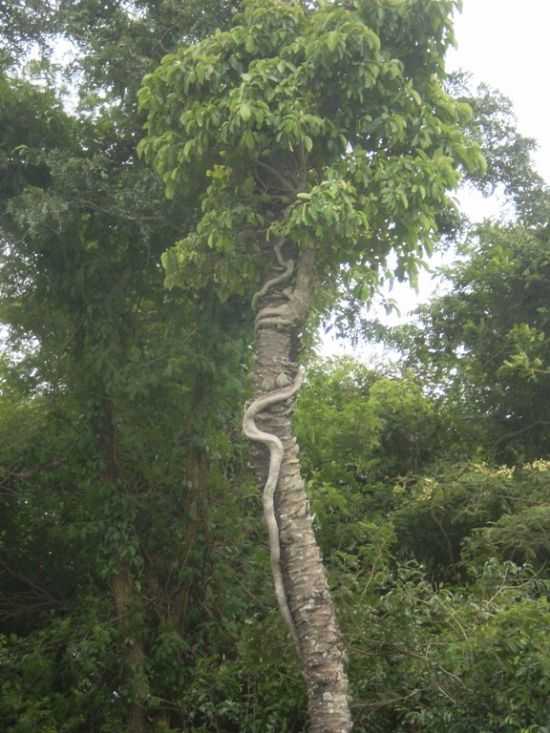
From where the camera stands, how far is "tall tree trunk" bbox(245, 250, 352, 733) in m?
5.20

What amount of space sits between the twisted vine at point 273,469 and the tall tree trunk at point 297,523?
3cm

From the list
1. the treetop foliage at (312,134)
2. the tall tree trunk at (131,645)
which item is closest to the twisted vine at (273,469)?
the treetop foliage at (312,134)

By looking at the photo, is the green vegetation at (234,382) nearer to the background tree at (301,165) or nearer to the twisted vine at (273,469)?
the background tree at (301,165)

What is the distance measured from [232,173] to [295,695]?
2.96 meters

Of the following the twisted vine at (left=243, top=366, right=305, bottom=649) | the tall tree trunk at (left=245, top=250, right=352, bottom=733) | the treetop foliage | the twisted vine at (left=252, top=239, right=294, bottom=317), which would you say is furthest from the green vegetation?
the twisted vine at (left=243, top=366, right=305, bottom=649)

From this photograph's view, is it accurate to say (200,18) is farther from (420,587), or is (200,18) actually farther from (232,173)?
(420,587)

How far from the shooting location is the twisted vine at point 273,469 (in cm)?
530

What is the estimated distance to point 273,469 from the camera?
541cm

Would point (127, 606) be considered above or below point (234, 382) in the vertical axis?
below

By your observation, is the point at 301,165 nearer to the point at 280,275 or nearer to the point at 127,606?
the point at 280,275

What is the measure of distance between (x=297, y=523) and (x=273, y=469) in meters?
0.30

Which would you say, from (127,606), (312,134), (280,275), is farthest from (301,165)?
(127,606)

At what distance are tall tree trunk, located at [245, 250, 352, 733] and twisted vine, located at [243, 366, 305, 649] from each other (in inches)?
1.1

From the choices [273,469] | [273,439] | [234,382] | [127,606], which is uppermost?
[234,382]
